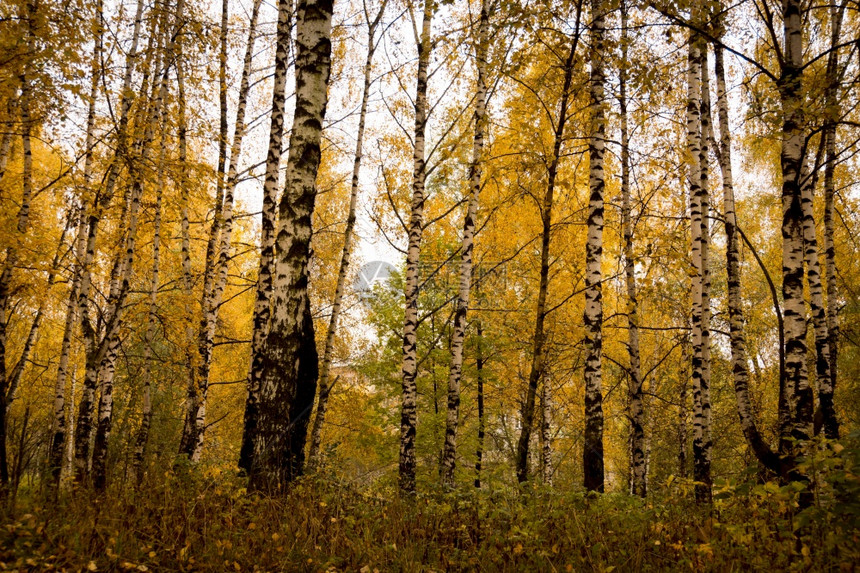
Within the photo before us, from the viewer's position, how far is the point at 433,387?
15250 mm

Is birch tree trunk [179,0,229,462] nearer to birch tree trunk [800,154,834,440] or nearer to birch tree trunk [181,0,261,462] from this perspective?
birch tree trunk [181,0,261,462]

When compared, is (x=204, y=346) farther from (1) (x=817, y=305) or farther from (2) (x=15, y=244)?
(1) (x=817, y=305)

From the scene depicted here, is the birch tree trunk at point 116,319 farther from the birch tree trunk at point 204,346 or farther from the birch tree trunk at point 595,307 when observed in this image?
the birch tree trunk at point 595,307

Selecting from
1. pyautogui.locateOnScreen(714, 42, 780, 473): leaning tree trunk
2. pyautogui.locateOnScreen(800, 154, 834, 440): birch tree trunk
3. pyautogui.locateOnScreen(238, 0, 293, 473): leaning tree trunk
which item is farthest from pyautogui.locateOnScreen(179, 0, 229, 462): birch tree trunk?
pyautogui.locateOnScreen(800, 154, 834, 440): birch tree trunk

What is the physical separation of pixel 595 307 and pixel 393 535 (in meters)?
4.52

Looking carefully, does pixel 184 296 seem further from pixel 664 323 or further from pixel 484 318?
pixel 664 323

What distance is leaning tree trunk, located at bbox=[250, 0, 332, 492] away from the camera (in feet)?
15.9

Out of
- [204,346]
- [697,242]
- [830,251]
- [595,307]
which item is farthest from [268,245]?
[830,251]

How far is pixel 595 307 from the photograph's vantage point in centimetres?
701

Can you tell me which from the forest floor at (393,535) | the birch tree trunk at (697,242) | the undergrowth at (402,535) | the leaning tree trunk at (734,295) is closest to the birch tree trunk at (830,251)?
the leaning tree trunk at (734,295)

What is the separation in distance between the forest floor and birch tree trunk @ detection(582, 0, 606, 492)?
2.13 m

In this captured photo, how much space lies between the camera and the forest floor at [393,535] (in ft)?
10.0

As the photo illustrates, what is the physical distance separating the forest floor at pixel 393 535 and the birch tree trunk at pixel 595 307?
83.9 inches

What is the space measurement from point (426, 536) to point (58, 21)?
7023 millimetres
